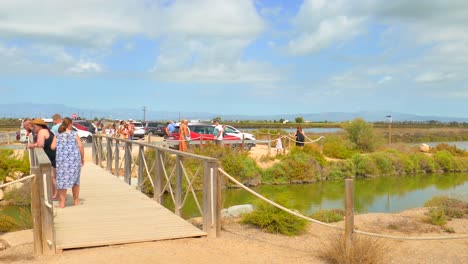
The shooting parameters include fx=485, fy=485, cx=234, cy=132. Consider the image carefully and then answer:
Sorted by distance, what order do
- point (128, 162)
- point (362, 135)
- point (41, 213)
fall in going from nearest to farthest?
point (41, 213) → point (128, 162) → point (362, 135)

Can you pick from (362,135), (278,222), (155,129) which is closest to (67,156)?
(278,222)

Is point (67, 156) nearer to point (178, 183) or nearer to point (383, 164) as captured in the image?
point (178, 183)

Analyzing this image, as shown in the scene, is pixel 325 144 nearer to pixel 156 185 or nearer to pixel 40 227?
pixel 156 185

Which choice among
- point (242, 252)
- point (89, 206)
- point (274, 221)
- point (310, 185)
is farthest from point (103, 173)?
point (310, 185)

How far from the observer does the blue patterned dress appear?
8.77 metres

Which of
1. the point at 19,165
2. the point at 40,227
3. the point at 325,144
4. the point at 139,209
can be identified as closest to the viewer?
the point at 40,227

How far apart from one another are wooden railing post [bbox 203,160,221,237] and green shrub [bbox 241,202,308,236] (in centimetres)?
136

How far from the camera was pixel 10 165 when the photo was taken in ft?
53.0

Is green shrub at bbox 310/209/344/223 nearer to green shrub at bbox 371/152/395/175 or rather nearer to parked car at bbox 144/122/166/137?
green shrub at bbox 371/152/395/175

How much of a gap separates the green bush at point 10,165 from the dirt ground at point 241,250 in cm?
817

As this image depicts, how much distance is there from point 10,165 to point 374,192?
14.5 metres

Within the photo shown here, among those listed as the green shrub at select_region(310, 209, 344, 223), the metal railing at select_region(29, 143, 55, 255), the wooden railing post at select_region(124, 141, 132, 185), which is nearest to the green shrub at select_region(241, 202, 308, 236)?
the green shrub at select_region(310, 209, 344, 223)

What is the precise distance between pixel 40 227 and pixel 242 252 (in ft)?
9.23

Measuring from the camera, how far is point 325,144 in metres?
29.1
